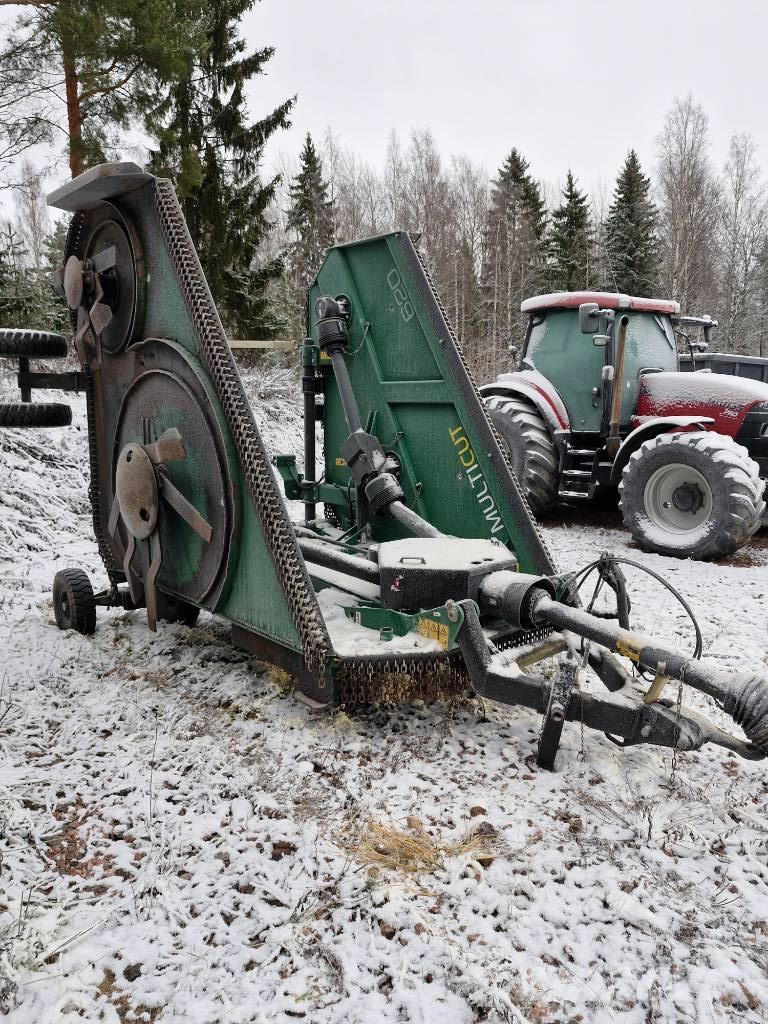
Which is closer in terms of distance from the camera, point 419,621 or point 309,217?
point 419,621

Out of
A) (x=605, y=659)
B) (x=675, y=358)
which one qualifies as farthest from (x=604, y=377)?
(x=605, y=659)

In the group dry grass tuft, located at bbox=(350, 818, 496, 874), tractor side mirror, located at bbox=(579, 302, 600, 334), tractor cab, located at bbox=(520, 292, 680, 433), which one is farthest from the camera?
tractor cab, located at bbox=(520, 292, 680, 433)

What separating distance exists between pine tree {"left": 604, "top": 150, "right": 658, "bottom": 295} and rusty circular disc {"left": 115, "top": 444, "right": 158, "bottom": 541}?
25.6 m

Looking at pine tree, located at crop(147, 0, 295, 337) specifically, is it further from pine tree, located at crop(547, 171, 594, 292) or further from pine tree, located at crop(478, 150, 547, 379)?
pine tree, located at crop(547, 171, 594, 292)

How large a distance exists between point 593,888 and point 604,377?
5369mm

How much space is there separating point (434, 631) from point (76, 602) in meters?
2.23

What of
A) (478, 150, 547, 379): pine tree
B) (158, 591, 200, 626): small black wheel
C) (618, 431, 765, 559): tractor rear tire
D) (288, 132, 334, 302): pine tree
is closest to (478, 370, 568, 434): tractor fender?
(618, 431, 765, 559): tractor rear tire

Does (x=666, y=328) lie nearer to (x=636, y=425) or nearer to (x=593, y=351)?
(x=593, y=351)

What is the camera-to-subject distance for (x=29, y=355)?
350 cm

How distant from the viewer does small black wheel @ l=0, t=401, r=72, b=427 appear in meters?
3.51

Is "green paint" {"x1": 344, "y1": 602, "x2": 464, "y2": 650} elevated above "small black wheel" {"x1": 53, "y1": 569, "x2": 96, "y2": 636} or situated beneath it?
elevated above

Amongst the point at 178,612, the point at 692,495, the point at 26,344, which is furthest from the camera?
the point at 692,495

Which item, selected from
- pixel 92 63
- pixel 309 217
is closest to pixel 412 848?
pixel 92 63

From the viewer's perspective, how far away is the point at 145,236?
3.39 m
